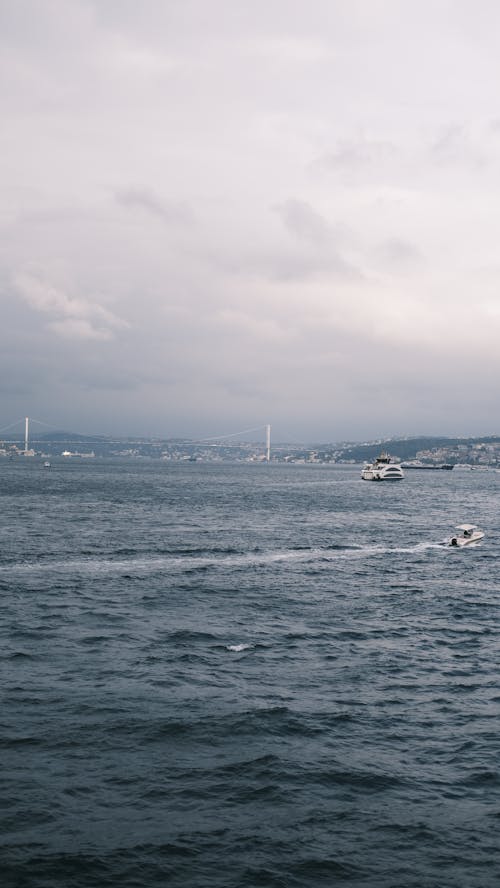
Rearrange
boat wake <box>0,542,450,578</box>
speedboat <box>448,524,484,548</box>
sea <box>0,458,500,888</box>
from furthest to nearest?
speedboat <box>448,524,484,548</box> < boat wake <box>0,542,450,578</box> < sea <box>0,458,500,888</box>

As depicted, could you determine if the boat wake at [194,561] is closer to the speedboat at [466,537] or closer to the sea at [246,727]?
the sea at [246,727]

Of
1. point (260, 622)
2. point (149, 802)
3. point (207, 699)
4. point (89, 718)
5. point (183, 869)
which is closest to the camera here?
point (183, 869)

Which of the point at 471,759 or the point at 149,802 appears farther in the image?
the point at 471,759

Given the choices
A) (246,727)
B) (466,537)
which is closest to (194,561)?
(466,537)

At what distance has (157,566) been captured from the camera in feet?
190

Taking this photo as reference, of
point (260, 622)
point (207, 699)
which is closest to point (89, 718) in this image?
point (207, 699)

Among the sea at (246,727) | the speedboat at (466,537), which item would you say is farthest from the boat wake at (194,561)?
the speedboat at (466,537)

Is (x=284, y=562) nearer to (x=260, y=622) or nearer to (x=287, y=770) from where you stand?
(x=260, y=622)

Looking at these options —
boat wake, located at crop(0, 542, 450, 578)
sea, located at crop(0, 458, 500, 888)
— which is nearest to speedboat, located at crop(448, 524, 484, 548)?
boat wake, located at crop(0, 542, 450, 578)

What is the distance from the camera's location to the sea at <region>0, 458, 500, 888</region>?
17422 millimetres

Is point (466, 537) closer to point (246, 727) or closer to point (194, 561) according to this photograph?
point (194, 561)

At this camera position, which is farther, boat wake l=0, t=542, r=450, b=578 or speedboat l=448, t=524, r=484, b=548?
speedboat l=448, t=524, r=484, b=548

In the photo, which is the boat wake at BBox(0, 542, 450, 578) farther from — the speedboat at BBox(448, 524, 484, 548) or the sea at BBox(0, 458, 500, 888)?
the speedboat at BBox(448, 524, 484, 548)

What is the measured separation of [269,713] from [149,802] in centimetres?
765
